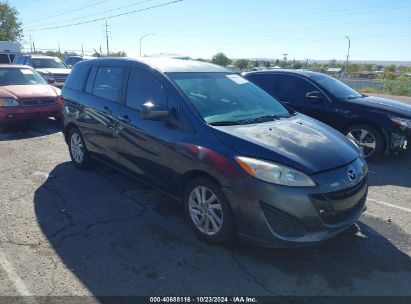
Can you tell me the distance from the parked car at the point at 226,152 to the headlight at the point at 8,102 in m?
4.50

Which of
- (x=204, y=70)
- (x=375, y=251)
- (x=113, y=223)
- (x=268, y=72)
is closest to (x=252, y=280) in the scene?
(x=375, y=251)

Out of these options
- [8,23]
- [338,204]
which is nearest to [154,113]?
[338,204]

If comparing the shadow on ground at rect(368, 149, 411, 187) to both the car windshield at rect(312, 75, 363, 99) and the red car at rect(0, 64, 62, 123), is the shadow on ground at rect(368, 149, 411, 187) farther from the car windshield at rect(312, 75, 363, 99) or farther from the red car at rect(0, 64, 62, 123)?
the red car at rect(0, 64, 62, 123)

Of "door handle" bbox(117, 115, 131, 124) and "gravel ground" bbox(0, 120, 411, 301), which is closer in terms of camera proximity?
"gravel ground" bbox(0, 120, 411, 301)

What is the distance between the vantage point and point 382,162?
671cm

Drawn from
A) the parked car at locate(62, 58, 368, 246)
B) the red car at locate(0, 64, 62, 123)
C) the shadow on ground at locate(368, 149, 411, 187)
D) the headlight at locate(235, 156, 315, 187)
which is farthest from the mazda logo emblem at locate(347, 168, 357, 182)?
the red car at locate(0, 64, 62, 123)

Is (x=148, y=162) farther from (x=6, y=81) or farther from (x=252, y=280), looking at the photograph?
(x=6, y=81)

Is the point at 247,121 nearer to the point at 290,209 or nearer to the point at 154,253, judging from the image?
the point at 290,209

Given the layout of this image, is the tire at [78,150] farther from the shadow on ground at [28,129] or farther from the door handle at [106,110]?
the shadow on ground at [28,129]

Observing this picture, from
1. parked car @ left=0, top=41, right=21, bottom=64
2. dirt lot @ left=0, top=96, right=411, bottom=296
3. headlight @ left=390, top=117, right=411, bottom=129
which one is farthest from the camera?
parked car @ left=0, top=41, right=21, bottom=64

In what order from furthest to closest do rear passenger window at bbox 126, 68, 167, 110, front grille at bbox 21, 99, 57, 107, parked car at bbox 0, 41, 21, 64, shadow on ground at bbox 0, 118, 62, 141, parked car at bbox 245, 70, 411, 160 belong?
parked car at bbox 0, 41, 21, 64 < front grille at bbox 21, 99, 57, 107 < shadow on ground at bbox 0, 118, 62, 141 < parked car at bbox 245, 70, 411, 160 < rear passenger window at bbox 126, 68, 167, 110

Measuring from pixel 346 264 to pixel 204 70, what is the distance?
276 centimetres

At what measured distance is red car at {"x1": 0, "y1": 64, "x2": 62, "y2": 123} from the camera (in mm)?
8695

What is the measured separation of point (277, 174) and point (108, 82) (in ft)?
9.73
